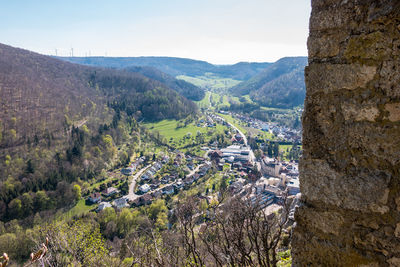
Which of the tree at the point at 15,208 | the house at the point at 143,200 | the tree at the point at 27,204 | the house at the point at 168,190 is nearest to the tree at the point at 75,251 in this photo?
the house at the point at 143,200

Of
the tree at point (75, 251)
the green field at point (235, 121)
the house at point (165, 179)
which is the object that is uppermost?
the tree at point (75, 251)

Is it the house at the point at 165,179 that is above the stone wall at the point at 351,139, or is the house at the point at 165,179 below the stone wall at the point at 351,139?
below

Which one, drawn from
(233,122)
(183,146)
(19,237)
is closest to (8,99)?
(183,146)

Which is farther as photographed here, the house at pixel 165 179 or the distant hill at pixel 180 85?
the distant hill at pixel 180 85

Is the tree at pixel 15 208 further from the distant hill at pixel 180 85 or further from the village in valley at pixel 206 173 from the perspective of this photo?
the distant hill at pixel 180 85

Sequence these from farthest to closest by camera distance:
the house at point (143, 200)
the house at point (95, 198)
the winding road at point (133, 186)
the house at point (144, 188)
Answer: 1. the house at point (144, 188)
2. the winding road at point (133, 186)
3. the house at point (95, 198)
4. the house at point (143, 200)

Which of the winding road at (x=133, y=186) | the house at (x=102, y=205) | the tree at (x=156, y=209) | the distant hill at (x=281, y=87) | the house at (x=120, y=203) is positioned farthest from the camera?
the distant hill at (x=281, y=87)

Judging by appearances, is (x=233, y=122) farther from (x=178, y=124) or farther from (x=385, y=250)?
(x=385, y=250)

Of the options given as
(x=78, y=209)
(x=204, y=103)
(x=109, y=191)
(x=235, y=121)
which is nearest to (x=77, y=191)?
(x=78, y=209)

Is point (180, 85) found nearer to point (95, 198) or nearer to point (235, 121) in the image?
point (235, 121)
